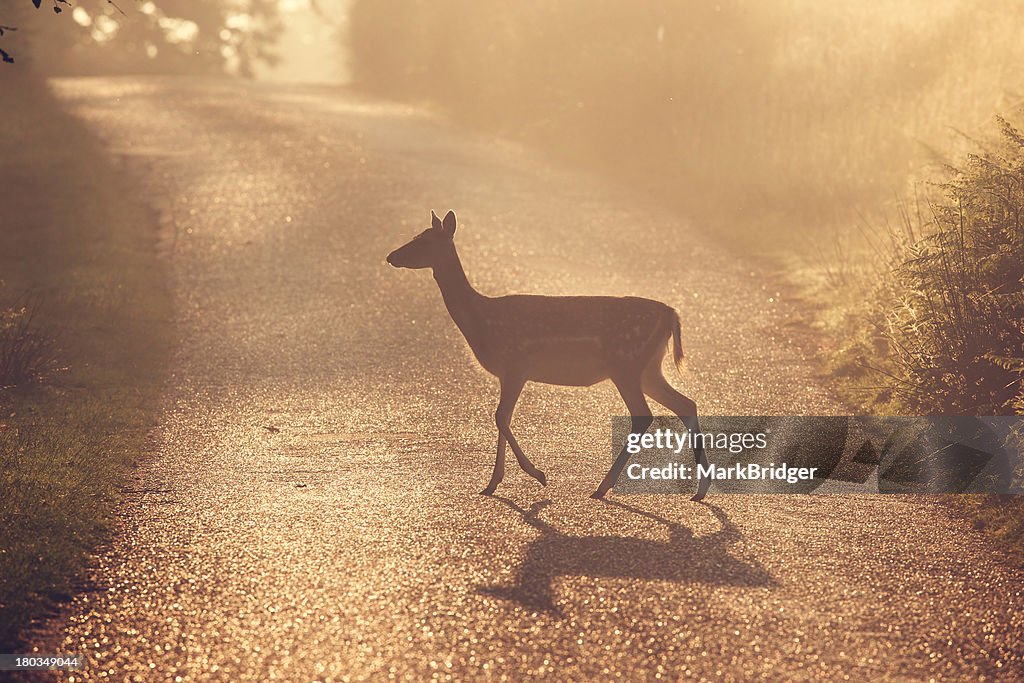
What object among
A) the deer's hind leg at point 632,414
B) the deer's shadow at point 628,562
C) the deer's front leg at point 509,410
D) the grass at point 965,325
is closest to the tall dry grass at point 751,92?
the grass at point 965,325

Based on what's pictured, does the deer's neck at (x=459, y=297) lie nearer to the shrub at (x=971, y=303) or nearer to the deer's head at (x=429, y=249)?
the deer's head at (x=429, y=249)

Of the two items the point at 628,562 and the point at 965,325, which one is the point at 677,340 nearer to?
the point at 628,562

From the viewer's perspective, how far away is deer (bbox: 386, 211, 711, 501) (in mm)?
7590

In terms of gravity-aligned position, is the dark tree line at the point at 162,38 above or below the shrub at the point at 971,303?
below

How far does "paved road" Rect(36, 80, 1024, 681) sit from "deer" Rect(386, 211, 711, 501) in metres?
0.51

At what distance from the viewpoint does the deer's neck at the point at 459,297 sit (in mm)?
7977

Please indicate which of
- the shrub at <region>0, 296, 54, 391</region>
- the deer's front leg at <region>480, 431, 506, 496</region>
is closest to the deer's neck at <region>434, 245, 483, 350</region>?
the deer's front leg at <region>480, 431, 506, 496</region>

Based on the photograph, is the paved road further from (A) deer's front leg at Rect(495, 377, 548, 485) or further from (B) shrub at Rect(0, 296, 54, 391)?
(B) shrub at Rect(0, 296, 54, 391)

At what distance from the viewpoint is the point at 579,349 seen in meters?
7.62

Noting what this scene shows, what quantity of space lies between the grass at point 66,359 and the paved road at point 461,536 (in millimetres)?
255

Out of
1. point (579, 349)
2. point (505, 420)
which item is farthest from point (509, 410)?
point (579, 349)

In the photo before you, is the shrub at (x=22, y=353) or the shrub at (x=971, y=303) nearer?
the shrub at (x=971, y=303)

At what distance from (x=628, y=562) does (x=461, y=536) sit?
40.8 inches

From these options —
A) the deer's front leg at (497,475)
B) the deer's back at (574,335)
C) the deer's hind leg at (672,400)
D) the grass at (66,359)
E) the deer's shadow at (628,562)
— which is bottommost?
the grass at (66,359)
